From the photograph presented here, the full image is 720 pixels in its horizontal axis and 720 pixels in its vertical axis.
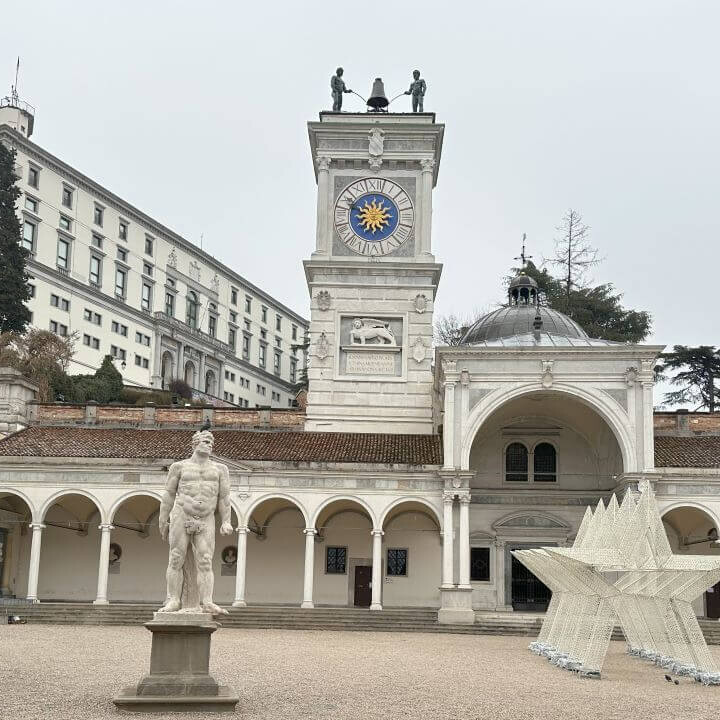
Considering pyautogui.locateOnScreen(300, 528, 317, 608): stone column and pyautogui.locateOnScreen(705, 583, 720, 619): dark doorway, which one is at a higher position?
pyautogui.locateOnScreen(300, 528, 317, 608): stone column

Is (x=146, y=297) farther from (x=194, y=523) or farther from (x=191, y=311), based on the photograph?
(x=194, y=523)

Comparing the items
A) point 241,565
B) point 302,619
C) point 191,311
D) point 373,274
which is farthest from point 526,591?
point 191,311

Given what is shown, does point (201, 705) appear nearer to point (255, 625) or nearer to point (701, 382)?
point (255, 625)

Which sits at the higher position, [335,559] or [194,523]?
[194,523]

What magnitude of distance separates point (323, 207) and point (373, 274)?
364 centimetres

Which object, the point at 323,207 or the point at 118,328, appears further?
the point at 118,328

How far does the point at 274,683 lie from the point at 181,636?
3165 mm

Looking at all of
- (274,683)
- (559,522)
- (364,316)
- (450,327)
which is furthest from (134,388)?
(274,683)

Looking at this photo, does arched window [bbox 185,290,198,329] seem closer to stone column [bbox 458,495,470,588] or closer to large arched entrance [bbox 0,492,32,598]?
large arched entrance [bbox 0,492,32,598]

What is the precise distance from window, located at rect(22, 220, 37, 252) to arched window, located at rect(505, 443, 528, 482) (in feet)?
137

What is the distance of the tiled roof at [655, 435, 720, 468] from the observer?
35594 millimetres

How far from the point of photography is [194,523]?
48.6 ft

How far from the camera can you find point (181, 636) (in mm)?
13945

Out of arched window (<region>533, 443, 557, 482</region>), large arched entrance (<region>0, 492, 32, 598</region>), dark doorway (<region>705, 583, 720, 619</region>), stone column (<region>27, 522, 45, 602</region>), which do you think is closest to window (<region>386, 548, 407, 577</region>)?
arched window (<region>533, 443, 557, 482</region>)
